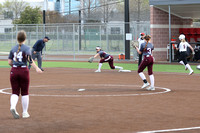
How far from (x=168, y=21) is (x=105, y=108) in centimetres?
2291

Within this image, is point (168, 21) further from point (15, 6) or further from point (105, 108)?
point (15, 6)

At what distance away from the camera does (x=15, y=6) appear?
79.8 metres

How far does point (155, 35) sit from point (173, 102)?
67.4 feet

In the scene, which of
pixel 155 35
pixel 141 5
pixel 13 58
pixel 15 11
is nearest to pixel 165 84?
pixel 13 58

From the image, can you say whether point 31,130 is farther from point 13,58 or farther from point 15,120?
point 13,58

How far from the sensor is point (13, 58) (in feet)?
33.9

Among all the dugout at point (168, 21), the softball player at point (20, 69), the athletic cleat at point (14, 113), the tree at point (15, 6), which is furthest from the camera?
the tree at point (15, 6)

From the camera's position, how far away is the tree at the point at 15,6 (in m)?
79.4

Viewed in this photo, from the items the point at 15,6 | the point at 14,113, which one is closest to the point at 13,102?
the point at 14,113

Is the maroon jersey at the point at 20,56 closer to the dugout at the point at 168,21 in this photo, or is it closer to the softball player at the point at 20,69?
the softball player at the point at 20,69

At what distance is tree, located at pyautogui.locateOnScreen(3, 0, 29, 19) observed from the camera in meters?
79.4

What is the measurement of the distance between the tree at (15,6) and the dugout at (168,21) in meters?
48.1

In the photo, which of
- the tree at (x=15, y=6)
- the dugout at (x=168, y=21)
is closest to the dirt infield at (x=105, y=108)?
the dugout at (x=168, y=21)

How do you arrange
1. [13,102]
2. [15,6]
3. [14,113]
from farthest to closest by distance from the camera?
[15,6] < [13,102] < [14,113]
